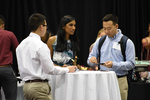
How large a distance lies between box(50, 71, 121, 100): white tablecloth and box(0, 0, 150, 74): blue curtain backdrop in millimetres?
3383

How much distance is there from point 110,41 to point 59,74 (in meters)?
1.02

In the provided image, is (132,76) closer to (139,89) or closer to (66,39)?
(139,89)

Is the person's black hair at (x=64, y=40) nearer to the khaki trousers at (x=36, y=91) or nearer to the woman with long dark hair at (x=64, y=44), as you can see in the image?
the woman with long dark hair at (x=64, y=44)

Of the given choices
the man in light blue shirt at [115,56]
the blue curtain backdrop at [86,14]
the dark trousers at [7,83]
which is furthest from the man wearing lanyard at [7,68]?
the blue curtain backdrop at [86,14]

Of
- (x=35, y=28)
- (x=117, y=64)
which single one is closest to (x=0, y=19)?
(x=35, y=28)

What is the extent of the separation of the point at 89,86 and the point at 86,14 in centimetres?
368

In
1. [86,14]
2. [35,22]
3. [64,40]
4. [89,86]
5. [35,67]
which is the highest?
[86,14]

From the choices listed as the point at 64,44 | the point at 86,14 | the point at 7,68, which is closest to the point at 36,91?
the point at 64,44

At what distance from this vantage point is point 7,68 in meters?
3.92

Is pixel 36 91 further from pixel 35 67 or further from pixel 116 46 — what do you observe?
pixel 116 46

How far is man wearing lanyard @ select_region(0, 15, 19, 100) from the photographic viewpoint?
3.85m

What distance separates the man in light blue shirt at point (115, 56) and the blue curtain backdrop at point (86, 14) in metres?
2.80

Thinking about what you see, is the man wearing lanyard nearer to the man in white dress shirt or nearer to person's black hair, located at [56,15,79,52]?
person's black hair, located at [56,15,79,52]

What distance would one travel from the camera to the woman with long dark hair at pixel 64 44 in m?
3.39
